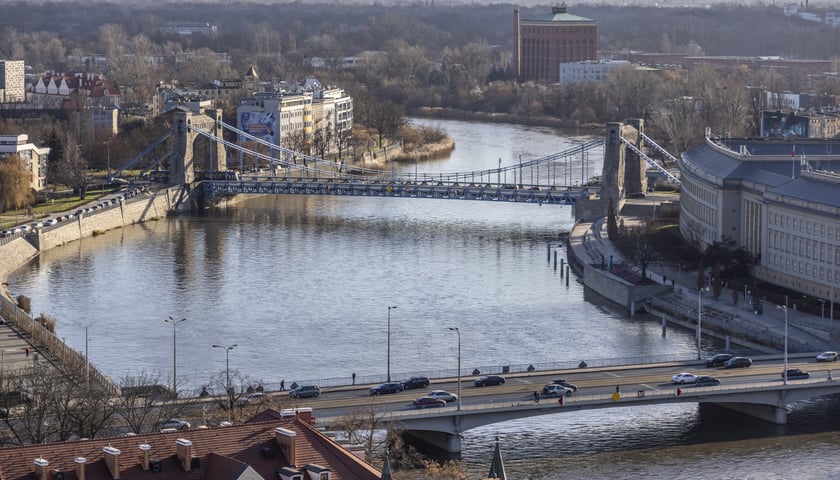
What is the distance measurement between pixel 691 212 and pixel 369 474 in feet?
76.2

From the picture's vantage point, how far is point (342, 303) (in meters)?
32.7

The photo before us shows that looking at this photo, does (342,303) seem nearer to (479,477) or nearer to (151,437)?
(479,477)

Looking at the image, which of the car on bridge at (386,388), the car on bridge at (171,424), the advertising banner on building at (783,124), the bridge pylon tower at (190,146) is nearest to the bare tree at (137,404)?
the car on bridge at (171,424)

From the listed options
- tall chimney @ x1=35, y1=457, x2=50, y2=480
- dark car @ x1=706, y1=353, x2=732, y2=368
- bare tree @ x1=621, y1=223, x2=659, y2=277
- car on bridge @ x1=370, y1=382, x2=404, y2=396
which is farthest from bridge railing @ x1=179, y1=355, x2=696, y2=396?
tall chimney @ x1=35, y1=457, x2=50, y2=480

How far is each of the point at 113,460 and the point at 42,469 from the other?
23.1 inches

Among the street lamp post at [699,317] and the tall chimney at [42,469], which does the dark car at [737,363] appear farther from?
the tall chimney at [42,469]

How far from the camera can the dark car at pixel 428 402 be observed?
22922mm

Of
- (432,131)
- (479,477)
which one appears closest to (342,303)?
(479,477)

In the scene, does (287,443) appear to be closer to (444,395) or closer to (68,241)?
(444,395)

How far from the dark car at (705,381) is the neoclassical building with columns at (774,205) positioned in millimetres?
6432

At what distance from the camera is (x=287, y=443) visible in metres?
16.2

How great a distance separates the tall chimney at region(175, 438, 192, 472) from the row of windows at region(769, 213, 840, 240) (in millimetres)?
17711

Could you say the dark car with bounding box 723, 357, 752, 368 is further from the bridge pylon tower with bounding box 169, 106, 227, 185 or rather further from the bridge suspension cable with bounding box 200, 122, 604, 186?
the bridge pylon tower with bounding box 169, 106, 227, 185

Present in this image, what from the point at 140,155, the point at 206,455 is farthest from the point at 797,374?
the point at 140,155
